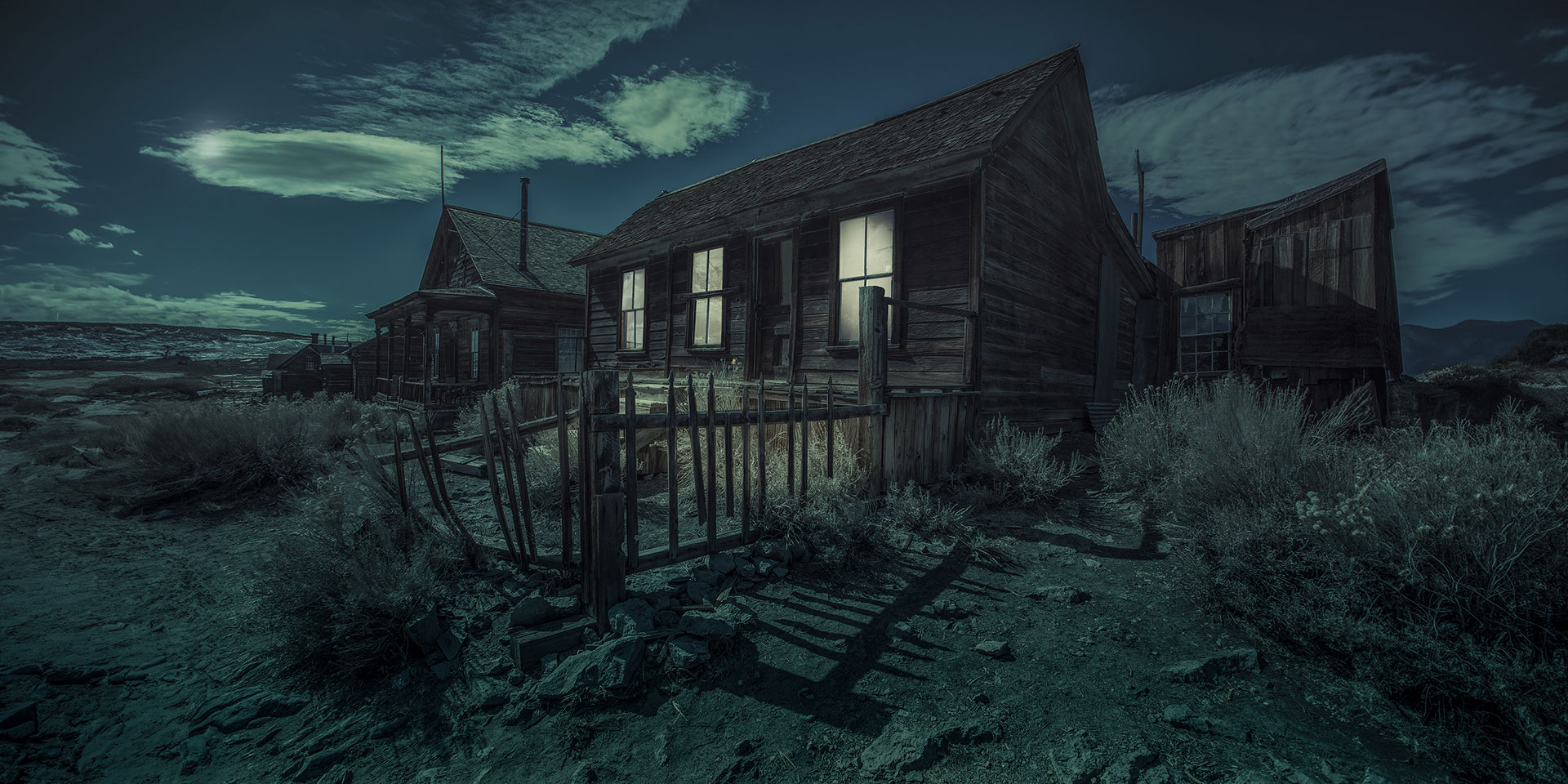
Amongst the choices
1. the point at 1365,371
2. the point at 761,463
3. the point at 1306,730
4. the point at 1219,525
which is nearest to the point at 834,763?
the point at 1306,730

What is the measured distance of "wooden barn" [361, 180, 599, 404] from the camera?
1675cm

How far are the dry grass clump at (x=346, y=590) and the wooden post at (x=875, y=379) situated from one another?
359 centimetres

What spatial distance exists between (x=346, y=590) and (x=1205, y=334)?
44.9ft

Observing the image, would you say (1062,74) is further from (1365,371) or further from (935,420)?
(1365,371)

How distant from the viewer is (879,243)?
828 centimetres

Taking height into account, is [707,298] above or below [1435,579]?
above

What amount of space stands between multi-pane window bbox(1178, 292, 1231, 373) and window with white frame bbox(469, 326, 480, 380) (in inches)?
747

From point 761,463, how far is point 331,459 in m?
6.13

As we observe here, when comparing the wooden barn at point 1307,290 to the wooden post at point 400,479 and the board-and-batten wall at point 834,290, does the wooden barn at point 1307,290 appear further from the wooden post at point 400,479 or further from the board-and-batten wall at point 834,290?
the wooden post at point 400,479

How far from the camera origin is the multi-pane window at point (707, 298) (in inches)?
413

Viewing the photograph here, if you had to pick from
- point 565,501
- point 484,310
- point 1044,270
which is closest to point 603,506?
point 565,501

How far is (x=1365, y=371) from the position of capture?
8820 mm

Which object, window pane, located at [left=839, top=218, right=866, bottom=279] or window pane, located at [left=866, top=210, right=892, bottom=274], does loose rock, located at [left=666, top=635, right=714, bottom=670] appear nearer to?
window pane, located at [left=866, top=210, right=892, bottom=274]

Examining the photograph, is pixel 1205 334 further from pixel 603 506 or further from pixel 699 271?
pixel 603 506
